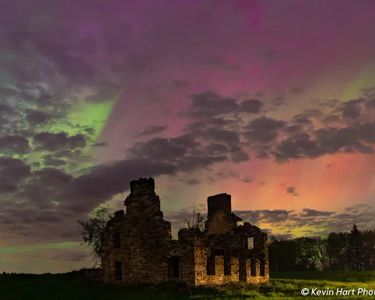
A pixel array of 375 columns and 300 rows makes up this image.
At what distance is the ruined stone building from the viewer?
125ft

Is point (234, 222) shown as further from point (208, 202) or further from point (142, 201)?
point (142, 201)

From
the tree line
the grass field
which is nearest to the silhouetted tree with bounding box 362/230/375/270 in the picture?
the tree line

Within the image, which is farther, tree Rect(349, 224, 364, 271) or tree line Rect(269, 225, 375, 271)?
tree Rect(349, 224, 364, 271)

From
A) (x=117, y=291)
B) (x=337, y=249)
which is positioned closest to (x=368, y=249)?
(x=337, y=249)

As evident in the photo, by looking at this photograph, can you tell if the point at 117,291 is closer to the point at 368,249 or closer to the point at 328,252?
the point at 328,252

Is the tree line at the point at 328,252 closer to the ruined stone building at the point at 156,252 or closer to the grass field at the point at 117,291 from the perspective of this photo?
the ruined stone building at the point at 156,252

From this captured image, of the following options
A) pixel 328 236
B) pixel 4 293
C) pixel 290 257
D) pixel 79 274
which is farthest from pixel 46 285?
pixel 328 236

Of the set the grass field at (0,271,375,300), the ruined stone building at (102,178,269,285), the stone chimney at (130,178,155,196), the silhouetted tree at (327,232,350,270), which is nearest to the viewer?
the grass field at (0,271,375,300)

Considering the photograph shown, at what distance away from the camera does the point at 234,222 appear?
48.2 meters

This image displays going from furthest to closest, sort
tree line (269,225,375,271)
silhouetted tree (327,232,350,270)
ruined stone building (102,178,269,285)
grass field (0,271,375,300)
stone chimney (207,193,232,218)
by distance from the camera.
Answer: silhouetted tree (327,232,350,270) < tree line (269,225,375,271) < stone chimney (207,193,232,218) < ruined stone building (102,178,269,285) < grass field (0,271,375,300)

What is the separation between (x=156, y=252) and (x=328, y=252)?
6957 cm

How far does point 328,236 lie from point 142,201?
231 feet

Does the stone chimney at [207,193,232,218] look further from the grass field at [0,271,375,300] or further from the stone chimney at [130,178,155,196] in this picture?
the grass field at [0,271,375,300]

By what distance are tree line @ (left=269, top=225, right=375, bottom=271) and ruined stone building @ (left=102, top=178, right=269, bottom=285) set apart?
164 feet
